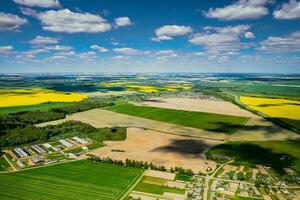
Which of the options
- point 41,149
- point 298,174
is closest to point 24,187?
point 41,149

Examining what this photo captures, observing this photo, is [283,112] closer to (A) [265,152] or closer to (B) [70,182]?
(A) [265,152]

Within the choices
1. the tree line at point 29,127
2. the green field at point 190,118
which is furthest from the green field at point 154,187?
the green field at point 190,118

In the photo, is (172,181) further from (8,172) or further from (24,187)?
(8,172)

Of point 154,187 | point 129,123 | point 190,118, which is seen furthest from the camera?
point 190,118

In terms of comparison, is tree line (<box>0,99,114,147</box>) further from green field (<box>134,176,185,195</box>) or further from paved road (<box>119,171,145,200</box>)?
green field (<box>134,176,185,195</box>)

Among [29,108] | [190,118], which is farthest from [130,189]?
[29,108]

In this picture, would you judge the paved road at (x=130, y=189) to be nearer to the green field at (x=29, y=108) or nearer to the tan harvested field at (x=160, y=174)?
the tan harvested field at (x=160, y=174)

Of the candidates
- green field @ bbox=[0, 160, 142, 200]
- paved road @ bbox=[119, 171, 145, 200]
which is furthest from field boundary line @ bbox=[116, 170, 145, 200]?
green field @ bbox=[0, 160, 142, 200]
